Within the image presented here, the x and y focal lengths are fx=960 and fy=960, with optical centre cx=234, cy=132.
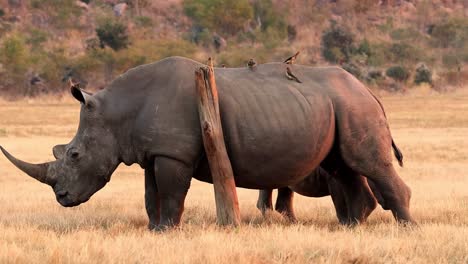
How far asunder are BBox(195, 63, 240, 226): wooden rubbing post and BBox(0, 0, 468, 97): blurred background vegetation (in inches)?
1368

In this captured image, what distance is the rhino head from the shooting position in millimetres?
8844

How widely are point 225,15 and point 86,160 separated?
5135 centimetres

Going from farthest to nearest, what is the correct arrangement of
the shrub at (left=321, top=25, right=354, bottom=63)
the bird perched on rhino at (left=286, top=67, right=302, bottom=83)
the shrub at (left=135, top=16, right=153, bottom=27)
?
1. the shrub at (left=135, top=16, right=153, bottom=27)
2. the shrub at (left=321, top=25, right=354, bottom=63)
3. the bird perched on rhino at (left=286, top=67, right=302, bottom=83)

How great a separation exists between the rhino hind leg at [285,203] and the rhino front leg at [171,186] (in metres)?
2.17

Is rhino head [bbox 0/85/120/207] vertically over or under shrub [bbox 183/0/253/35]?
over

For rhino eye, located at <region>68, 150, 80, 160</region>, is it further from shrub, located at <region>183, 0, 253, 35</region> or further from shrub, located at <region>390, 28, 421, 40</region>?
shrub, located at <region>183, 0, 253, 35</region>

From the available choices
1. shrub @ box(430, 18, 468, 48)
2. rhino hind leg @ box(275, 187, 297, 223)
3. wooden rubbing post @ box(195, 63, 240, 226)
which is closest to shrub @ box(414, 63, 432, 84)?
shrub @ box(430, 18, 468, 48)

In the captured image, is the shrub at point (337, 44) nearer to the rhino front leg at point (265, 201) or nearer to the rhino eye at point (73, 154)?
the rhino front leg at point (265, 201)

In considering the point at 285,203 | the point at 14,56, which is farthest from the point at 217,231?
the point at 14,56

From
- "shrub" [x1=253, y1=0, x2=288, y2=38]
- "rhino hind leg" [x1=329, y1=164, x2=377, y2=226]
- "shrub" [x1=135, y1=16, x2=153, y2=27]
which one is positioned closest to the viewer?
"rhino hind leg" [x1=329, y1=164, x2=377, y2=226]

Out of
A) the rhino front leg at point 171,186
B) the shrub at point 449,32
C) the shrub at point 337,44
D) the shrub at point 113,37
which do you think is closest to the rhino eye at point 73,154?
the rhino front leg at point 171,186

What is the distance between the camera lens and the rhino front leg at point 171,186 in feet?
27.9

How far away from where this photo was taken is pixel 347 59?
5091 centimetres

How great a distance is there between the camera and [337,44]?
5225 cm
